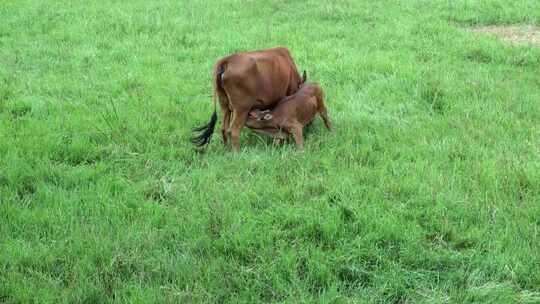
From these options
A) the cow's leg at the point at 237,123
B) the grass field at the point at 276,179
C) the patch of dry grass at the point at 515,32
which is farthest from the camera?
the patch of dry grass at the point at 515,32

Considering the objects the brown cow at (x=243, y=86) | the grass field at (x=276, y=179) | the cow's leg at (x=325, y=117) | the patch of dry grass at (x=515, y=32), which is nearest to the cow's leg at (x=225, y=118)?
the brown cow at (x=243, y=86)

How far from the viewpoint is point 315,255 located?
4.47m

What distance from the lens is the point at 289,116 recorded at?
6.49 m

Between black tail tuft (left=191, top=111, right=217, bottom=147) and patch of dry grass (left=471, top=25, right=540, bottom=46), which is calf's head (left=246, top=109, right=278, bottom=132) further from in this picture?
patch of dry grass (left=471, top=25, right=540, bottom=46)

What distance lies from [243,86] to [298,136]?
716 millimetres

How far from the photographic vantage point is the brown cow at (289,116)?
6.44 m

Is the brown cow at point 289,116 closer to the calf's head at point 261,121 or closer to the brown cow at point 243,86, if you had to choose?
the calf's head at point 261,121

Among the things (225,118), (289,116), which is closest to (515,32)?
(289,116)

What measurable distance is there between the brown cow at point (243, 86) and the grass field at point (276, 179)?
9.3 inches

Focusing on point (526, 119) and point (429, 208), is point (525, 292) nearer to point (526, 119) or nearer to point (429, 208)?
point (429, 208)

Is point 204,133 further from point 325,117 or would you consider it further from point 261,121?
point 325,117

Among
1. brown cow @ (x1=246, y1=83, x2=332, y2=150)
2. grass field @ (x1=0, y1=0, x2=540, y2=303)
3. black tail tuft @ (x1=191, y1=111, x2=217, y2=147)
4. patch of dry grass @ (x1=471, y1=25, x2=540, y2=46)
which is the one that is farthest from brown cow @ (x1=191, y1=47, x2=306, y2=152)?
patch of dry grass @ (x1=471, y1=25, x2=540, y2=46)

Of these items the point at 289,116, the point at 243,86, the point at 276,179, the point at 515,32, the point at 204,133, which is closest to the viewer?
the point at 276,179

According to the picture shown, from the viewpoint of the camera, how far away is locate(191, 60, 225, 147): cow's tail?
20.2ft
